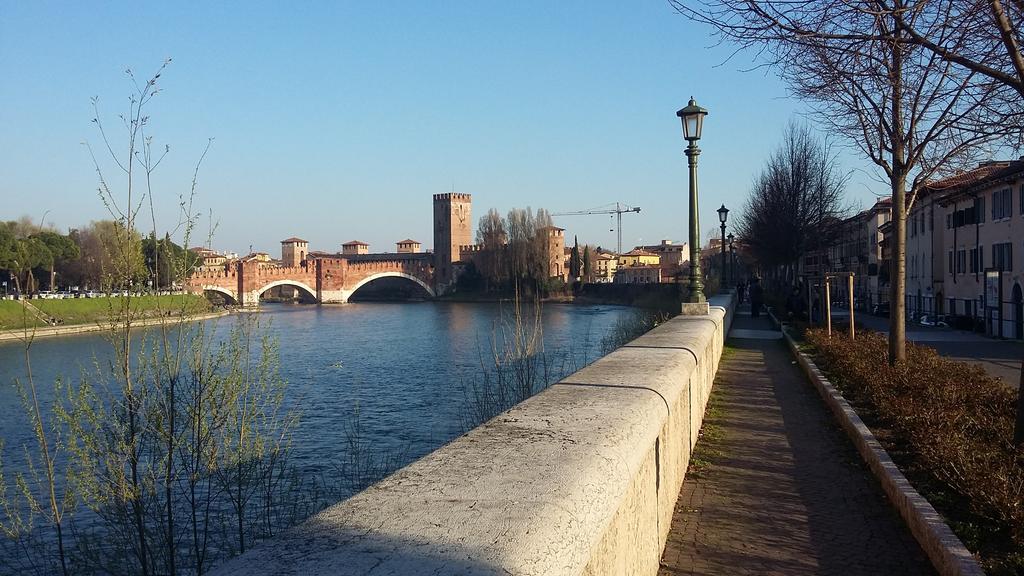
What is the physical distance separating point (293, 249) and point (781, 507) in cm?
14921

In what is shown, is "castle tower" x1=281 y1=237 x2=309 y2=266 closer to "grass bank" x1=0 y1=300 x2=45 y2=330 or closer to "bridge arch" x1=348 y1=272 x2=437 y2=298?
"bridge arch" x1=348 y1=272 x2=437 y2=298

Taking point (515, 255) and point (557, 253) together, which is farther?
point (557, 253)

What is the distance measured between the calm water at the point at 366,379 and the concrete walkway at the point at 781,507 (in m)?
5.09

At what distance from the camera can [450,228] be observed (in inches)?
4542

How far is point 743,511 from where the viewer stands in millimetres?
5309

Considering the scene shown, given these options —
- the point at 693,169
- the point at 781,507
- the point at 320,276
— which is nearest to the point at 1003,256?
the point at 693,169

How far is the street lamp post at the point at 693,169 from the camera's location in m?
11.5

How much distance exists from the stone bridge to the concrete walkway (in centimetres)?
7539

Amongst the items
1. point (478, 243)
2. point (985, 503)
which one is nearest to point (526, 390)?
point (985, 503)

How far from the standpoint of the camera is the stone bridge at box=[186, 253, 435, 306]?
3226 inches

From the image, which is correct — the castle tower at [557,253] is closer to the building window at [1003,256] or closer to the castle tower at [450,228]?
the castle tower at [450,228]

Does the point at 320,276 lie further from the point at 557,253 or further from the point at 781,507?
the point at 781,507

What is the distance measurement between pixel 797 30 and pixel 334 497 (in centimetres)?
679

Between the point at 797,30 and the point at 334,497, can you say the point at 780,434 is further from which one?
the point at 334,497
